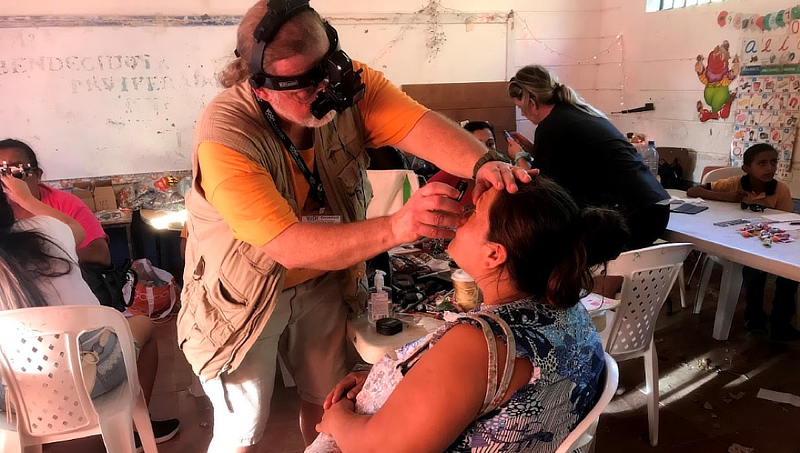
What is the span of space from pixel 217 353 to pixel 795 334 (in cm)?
326

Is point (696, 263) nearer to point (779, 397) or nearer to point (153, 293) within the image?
point (779, 397)

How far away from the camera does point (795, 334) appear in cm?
322

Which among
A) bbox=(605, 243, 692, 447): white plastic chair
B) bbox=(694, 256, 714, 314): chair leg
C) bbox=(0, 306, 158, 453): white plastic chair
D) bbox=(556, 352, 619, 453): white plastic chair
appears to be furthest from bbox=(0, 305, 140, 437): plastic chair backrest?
bbox=(694, 256, 714, 314): chair leg

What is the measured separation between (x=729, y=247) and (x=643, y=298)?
60 cm

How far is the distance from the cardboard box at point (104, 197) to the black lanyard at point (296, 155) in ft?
11.3

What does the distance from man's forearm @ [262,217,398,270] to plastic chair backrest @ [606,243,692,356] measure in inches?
45.8

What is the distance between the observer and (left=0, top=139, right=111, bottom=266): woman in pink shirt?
2.48 meters

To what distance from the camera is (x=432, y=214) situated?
3.75 ft

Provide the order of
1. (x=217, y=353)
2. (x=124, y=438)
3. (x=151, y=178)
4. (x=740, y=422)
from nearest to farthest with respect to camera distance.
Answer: (x=217, y=353), (x=124, y=438), (x=740, y=422), (x=151, y=178)

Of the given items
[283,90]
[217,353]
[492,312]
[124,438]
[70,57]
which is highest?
[70,57]

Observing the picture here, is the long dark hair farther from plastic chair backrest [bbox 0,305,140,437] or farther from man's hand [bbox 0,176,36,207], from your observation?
man's hand [bbox 0,176,36,207]

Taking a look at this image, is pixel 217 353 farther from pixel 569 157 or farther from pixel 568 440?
pixel 569 157

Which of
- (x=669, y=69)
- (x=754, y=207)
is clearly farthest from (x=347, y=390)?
(x=669, y=69)

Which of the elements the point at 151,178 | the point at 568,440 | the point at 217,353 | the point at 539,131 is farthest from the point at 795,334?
the point at 151,178
